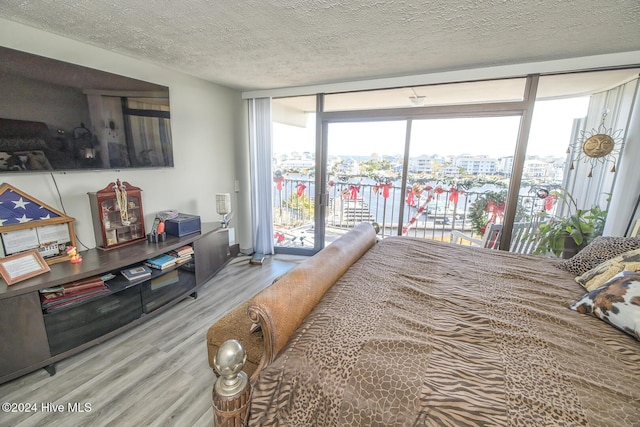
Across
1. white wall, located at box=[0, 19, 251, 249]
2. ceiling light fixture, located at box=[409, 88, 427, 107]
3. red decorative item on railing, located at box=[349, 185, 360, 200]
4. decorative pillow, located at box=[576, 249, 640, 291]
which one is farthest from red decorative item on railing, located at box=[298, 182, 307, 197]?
decorative pillow, located at box=[576, 249, 640, 291]

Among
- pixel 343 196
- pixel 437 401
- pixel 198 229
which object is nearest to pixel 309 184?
pixel 343 196

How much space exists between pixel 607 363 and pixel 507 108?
8.25ft

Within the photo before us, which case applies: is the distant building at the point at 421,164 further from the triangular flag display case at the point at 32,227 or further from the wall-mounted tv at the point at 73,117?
the triangular flag display case at the point at 32,227

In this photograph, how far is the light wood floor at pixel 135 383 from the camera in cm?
144

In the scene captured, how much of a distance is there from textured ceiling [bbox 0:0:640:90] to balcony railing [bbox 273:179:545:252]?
145cm

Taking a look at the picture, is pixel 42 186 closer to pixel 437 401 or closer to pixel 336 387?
pixel 336 387

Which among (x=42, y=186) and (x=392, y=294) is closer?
(x=392, y=294)

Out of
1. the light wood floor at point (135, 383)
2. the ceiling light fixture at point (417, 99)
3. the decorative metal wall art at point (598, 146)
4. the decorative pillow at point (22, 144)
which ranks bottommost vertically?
the light wood floor at point (135, 383)

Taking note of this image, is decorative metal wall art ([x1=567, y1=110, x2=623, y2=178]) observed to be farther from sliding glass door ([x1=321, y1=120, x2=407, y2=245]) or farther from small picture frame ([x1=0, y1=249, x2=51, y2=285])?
small picture frame ([x1=0, y1=249, x2=51, y2=285])

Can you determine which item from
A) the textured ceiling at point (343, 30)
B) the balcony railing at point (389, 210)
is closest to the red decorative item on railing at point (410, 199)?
the balcony railing at point (389, 210)

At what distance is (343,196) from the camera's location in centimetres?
387

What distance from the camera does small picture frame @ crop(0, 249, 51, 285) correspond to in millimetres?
1545

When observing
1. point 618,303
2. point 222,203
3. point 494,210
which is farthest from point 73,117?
point 494,210

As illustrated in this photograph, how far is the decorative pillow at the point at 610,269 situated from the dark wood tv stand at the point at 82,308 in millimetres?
3000
